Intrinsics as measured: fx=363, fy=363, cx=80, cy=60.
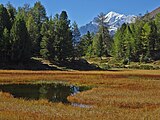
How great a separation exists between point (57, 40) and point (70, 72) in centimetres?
2483

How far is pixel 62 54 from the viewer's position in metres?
102

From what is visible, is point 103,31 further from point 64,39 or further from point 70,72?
point 70,72

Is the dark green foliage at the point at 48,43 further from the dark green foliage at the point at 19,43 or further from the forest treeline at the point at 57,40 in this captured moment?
the dark green foliage at the point at 19,43

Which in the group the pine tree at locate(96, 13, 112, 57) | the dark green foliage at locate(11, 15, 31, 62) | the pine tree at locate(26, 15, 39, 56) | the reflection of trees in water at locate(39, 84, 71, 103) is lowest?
the reflection of trees in water at locate(39, 84, 71, 103)

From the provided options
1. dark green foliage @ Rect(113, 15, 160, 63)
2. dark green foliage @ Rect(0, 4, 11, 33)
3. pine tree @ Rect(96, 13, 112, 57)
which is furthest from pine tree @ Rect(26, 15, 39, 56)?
pine tree @ Rect(96, 13, 112, 57)

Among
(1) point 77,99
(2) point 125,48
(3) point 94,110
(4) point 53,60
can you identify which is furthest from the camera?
(2) point 125,48

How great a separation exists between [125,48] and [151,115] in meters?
112

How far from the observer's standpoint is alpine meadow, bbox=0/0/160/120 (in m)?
26.5

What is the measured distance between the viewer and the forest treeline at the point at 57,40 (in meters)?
91.5

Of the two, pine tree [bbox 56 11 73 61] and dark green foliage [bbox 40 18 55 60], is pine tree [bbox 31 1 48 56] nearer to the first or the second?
pine tree [bbox 56 11 73 61]

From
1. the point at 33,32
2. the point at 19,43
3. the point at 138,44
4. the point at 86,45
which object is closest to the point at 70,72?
the point at 19,43

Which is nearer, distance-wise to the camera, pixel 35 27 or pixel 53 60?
pixel 53 60

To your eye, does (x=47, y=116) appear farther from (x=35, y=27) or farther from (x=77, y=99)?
(x=35, y=27)

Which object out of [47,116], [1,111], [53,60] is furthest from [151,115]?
[53,60]
